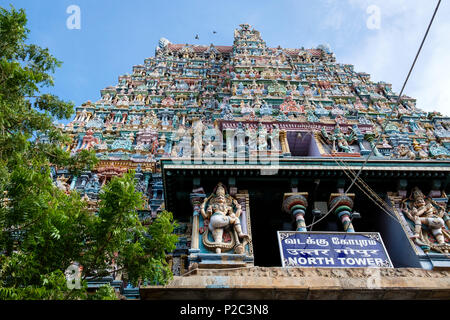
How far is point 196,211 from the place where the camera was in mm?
9953

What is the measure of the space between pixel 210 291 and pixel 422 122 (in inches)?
577

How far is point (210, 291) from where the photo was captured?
7352 millimetres

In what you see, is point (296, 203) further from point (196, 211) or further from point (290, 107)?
point (290, 107)

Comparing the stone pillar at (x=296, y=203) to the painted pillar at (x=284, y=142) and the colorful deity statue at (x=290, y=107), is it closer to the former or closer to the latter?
the painted pillar at (x=284, y=142)

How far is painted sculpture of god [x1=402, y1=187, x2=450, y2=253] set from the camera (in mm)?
9320

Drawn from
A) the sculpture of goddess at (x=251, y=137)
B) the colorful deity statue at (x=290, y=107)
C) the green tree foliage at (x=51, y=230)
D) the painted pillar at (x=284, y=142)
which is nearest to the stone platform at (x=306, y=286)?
the green tree foliage at (x=51, y=230)

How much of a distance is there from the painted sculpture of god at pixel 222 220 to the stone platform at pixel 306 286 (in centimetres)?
118

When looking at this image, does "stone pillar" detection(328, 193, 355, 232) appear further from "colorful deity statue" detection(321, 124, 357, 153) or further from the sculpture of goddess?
"colorful deity statue" detection(321, 124, 357, 153)

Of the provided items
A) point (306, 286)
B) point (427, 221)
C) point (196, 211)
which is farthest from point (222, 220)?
point (427, 221)

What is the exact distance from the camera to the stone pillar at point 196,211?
30.0 ft

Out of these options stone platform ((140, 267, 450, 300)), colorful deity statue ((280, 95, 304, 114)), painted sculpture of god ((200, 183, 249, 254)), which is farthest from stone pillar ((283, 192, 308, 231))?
colorful deity statue ((280, 95, 304, 114))

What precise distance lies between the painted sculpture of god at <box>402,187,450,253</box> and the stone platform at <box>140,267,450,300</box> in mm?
1632
